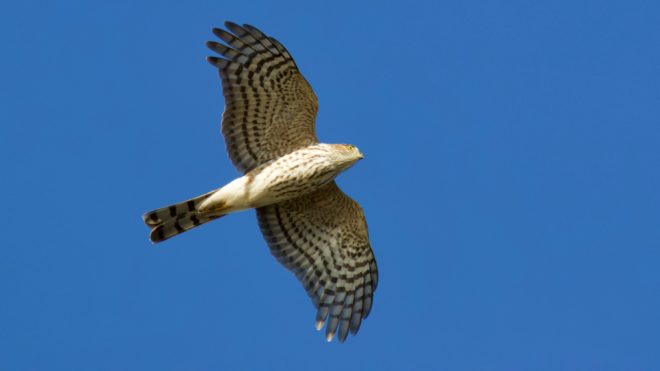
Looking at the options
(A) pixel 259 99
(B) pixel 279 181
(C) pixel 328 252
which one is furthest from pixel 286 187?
(C) pixel 328 252

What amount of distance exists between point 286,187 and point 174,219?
1.34m

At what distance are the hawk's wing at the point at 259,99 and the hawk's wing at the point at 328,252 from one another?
0.77m

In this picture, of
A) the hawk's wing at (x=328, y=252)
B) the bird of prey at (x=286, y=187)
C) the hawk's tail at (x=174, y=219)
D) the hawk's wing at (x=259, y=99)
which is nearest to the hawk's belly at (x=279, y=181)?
the bird of prey at (x=286, y=187)

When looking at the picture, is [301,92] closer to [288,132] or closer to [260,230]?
[288,132]

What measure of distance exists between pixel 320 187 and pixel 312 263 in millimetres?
1058

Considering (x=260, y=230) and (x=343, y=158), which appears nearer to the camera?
(x=343, y=158)

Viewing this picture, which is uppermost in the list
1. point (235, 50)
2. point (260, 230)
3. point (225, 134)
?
point (235, 50)

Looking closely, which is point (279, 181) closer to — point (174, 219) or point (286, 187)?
point (286, 187)

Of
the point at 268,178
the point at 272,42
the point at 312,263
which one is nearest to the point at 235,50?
the point at 272,42

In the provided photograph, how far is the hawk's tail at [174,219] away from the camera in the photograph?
1332cm

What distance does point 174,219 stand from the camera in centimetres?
1338

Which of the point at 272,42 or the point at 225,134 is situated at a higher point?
the point at 272,42

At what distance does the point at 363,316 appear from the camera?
14031 millimetres

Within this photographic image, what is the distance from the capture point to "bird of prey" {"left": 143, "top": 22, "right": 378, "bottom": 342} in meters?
13.3
